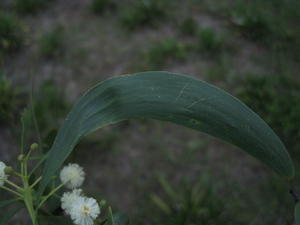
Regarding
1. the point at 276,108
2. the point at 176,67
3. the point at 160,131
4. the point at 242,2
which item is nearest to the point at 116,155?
the point at 160,131

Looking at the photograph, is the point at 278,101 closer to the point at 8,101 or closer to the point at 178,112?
the point at 178,112

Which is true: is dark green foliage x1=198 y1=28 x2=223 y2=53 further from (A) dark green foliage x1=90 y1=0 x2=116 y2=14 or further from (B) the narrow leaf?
(B) the narrow leaf

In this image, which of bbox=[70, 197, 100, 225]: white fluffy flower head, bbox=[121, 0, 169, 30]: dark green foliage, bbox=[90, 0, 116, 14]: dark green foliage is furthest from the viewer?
bbox=[90, 0, 116, 14]: dark green foliage

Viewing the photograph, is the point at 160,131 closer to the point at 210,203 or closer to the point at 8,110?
the point at 210,203

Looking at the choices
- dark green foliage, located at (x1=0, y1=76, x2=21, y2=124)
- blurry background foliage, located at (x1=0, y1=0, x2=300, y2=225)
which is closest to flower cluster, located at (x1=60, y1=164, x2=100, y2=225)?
blurry background foliage, located at (x1=0, y1=0, x2=300, y2=225)

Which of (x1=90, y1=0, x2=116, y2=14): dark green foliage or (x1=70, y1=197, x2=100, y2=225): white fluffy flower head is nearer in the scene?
(x1=70, y1=197, x2=100, y2=225): white fluffy flower head
